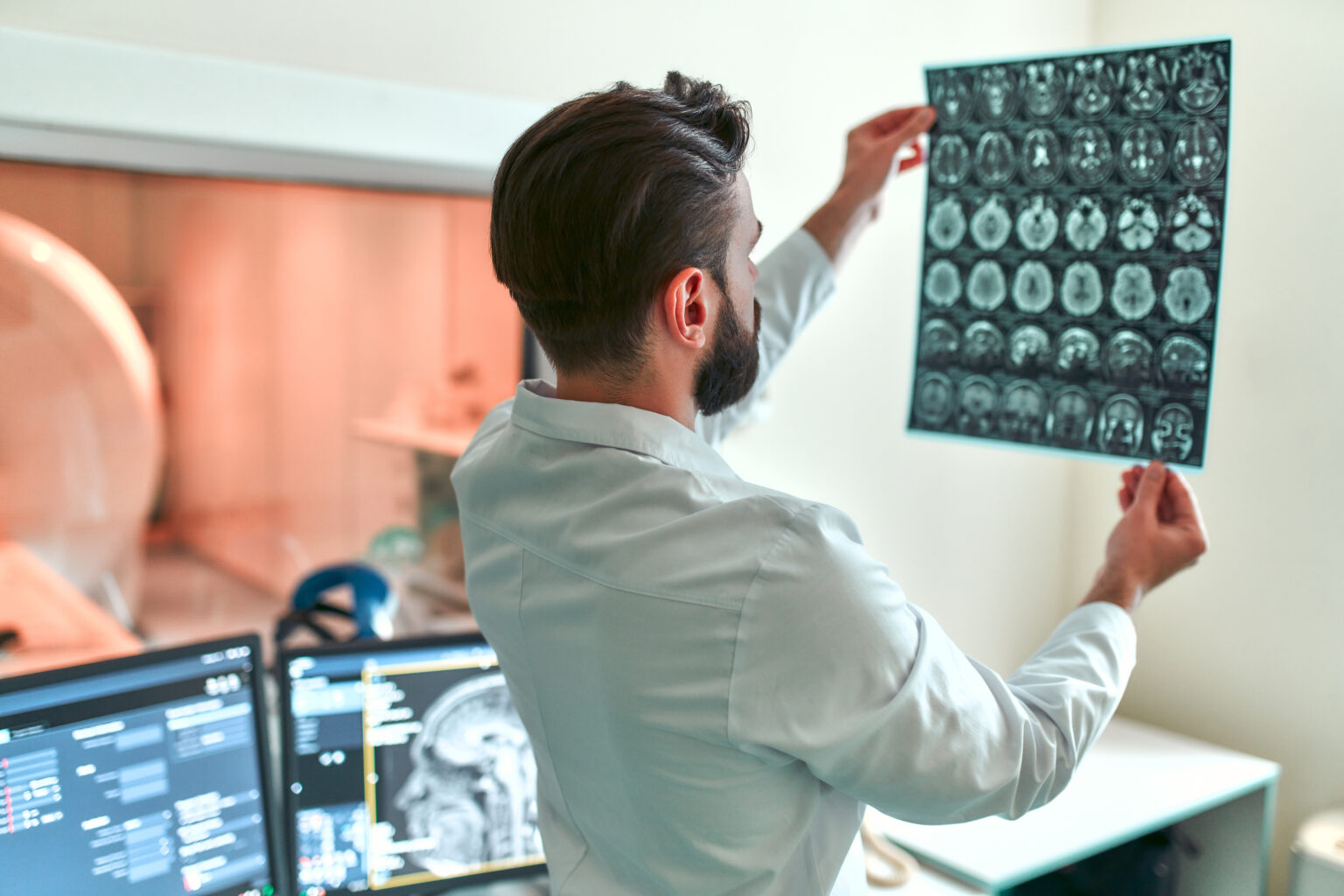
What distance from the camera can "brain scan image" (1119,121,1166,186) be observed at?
4.24 ft

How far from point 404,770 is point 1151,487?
3.32ft

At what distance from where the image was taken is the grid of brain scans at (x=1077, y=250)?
126cm

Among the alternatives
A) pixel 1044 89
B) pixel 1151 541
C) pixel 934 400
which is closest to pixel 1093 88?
pixel 1044 89

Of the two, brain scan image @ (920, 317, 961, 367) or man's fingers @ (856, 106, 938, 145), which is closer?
man's fingers @ (856, 106, 938, 145)

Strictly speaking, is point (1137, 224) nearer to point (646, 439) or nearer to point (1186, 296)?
point (1186, 296)

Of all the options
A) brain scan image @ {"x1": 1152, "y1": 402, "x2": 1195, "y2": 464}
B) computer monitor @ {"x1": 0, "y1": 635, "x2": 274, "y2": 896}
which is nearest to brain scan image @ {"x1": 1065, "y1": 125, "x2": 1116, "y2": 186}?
brain scan image @ {"x1": 1152, "y1": 402, "x2": 1195, "y2": 464}

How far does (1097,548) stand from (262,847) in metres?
1.93

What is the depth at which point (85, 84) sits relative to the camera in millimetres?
1275

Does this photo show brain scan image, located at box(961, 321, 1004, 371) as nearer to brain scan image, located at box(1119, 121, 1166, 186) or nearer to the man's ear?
brain scan image, located at box(1119, 121, 1166, 186)

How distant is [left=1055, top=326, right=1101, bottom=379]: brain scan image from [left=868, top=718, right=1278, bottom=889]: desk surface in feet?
2.18

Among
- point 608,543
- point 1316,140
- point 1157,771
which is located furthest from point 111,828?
point 1316,140

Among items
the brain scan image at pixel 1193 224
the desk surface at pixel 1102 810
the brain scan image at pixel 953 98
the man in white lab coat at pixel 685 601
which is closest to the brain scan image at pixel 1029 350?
the brain scan image at pixel 1193 224

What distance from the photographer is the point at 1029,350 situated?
1.44 meters

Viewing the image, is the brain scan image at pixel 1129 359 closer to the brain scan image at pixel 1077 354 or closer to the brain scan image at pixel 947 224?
the brain scan image at pixel 1077 354
